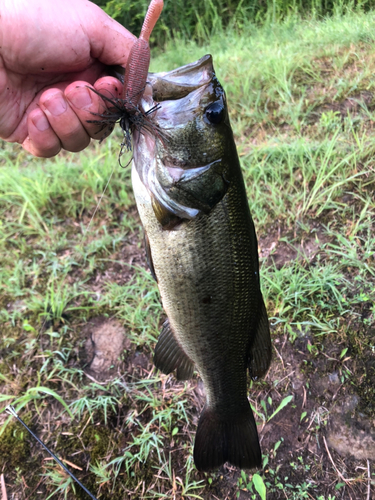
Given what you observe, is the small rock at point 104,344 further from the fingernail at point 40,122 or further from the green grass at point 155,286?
the fingernail at point 40,122

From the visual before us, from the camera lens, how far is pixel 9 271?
3039 millimetres

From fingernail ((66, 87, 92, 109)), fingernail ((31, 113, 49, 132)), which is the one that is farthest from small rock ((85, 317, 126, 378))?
fingernail ((66, 87, 92, 109))

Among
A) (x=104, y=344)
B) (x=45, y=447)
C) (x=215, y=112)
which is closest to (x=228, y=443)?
(x=45, y=447)

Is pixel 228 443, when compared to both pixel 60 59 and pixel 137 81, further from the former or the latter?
pixel 60 59

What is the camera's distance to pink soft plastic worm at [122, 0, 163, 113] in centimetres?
125

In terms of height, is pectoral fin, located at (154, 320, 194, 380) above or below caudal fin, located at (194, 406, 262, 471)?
above

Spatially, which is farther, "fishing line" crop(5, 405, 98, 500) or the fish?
"fishing line" crop(5, 405, 98, 500)

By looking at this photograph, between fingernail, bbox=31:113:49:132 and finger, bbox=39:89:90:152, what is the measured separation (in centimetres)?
3

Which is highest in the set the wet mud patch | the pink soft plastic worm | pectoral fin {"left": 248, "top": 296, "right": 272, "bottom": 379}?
the pink soft plastic worm

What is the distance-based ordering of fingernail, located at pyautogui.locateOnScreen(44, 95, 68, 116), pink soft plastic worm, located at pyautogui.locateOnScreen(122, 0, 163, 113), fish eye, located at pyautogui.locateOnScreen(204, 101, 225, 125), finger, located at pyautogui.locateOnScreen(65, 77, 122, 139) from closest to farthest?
pink soft plastic worm, located at pyautogui.locateOnScreen(122, 0, 163, 113) → fish eye, located at pyautogui.locateOnScreen(204, 101, 225, 125) → finger, located at pyautogui.locateOnScreen(65, 77, 122, 139) → fingernail, located at pyautogui.locateOnScreen(44, 95, 68, 116)

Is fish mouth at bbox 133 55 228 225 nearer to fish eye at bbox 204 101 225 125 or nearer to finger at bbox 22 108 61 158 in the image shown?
fish eye at bbox 204 101 225 125

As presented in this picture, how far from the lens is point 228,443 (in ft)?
5.56

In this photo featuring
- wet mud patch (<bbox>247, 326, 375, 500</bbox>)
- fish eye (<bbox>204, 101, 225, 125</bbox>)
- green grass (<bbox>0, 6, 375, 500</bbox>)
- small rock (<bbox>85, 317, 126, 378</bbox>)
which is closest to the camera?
fish eye (<bbox>204, 101, 225, 125</bbox>)

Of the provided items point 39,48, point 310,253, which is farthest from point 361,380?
point 39,48
